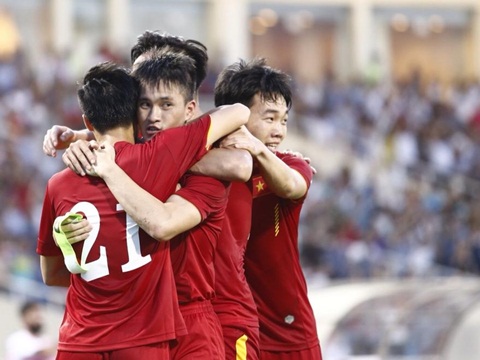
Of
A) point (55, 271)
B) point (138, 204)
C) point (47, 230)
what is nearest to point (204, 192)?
point (138, 204)

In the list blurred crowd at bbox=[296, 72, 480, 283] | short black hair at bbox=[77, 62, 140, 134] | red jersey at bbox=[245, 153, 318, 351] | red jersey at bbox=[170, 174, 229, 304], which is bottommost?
blurred crowd at bbox=[296, 72, 480, 283]

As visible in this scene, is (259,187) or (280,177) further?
(259,187)

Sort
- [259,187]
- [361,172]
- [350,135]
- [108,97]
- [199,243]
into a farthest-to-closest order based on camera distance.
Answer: [350,135]
[361,172]
[259,187]
[199,243]
[108,97]

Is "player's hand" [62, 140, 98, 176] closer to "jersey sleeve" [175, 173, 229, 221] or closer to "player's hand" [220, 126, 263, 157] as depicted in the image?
"jersey sleeve" [175, 173, 229, 221]

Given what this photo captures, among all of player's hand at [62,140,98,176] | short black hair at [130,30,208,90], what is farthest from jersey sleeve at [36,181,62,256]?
short black hair at [130,30,208,90]

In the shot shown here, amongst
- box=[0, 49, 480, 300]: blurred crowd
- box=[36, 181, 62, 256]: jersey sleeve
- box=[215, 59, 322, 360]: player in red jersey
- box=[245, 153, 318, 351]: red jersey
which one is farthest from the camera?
box=[0, 49, 480, 300]: blurred crowd

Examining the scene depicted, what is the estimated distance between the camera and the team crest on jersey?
19.4 ft

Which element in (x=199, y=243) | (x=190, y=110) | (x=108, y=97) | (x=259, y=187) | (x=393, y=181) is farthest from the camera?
(x=393, y=181)

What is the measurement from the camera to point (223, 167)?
525cm

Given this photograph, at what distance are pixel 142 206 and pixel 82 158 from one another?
0.34 meters

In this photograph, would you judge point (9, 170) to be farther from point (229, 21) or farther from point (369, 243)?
point (229, 21)

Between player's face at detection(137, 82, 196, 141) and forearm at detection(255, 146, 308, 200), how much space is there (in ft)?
1.42

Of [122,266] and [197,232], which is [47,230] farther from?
[197,232]

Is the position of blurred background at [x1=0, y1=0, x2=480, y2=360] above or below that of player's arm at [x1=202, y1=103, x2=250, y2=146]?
below
